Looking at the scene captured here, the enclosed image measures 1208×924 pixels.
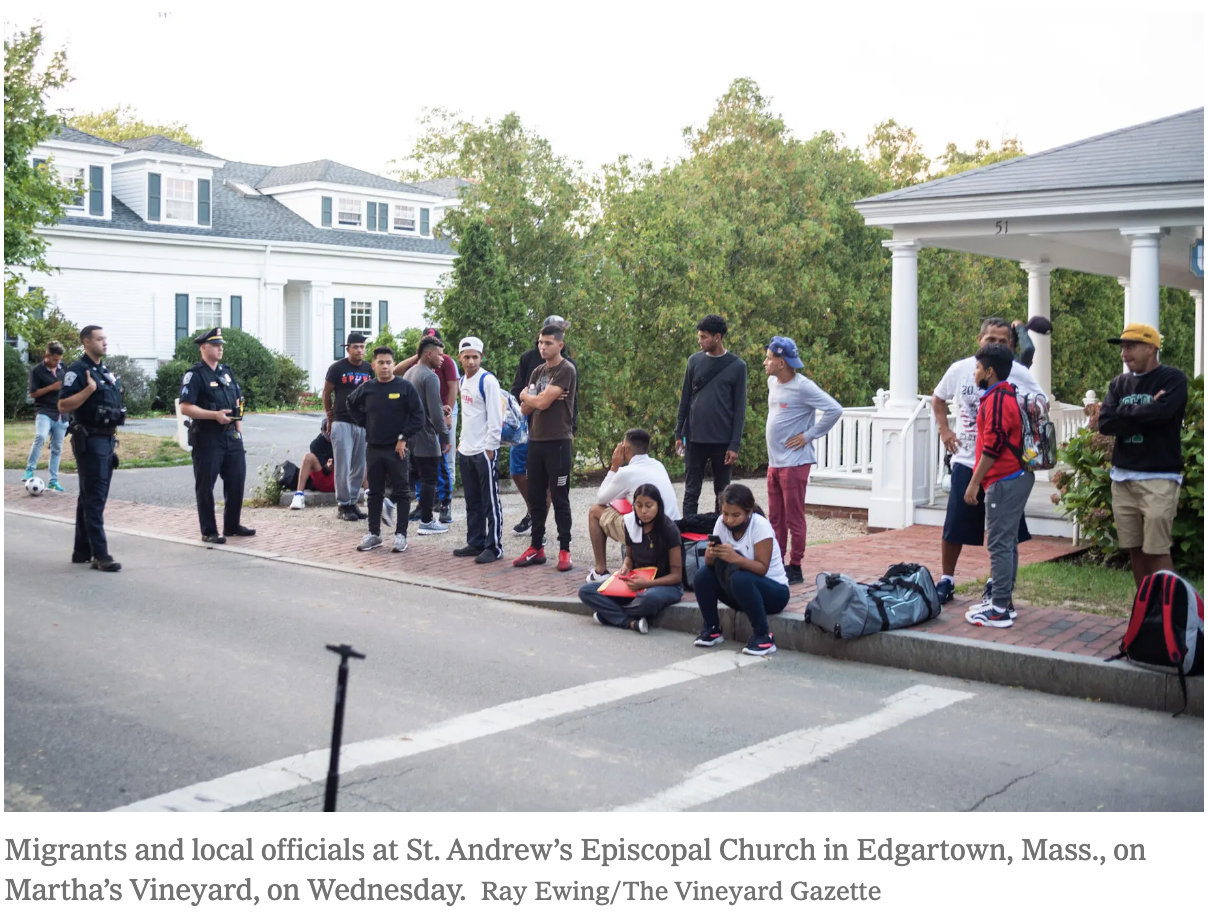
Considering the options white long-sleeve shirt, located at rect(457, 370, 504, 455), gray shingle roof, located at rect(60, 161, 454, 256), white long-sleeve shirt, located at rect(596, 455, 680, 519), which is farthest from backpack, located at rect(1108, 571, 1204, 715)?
gray shingle roof, located at rect(60, 161, 454, 256)

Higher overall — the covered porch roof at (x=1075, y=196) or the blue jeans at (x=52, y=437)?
the covered porch roof at (x=1075, y=196)

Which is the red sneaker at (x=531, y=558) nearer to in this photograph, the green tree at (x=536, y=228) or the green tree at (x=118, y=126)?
the green tree at (x=536, y=228)

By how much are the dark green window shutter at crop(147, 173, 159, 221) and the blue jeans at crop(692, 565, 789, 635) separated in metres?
32.9

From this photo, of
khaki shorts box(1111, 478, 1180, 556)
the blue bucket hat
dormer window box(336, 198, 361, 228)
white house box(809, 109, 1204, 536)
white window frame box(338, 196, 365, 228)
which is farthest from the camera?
dormer window box(336, 198, 361, 228)

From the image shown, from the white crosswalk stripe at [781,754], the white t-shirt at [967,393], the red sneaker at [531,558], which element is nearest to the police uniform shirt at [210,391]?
the red sneaker at [531,558]

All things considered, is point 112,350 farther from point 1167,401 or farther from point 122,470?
point 1167,401

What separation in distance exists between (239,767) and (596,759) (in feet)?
5.02

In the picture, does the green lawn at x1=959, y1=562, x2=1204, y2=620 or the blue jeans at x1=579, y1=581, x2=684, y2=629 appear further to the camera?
the green lawn at x1=959, y1=562, x2=1204, y2=620

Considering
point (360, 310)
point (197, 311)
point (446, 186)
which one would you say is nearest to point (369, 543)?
point (197, 311)

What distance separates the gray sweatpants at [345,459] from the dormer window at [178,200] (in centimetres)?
2665

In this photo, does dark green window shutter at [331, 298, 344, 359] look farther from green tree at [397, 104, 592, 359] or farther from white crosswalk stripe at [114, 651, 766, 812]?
white crosswalk stripe at [114, 651, 766, 812]

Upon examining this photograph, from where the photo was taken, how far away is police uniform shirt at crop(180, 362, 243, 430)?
37.8 ft

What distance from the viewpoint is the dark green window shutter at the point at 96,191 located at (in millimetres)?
35344

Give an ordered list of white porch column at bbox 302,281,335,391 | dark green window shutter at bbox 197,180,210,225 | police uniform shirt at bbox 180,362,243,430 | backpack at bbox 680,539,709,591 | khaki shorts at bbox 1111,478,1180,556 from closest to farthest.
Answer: khaki shorts at bbox 1111,478,1180,556 < backpack at bbox 680,539,709,591 < police uniform shirt at bbox 180,362,243,430 < dark green window shutter at bbox 197,180,210,225 < white porch column at bbox 302,281,335,391
